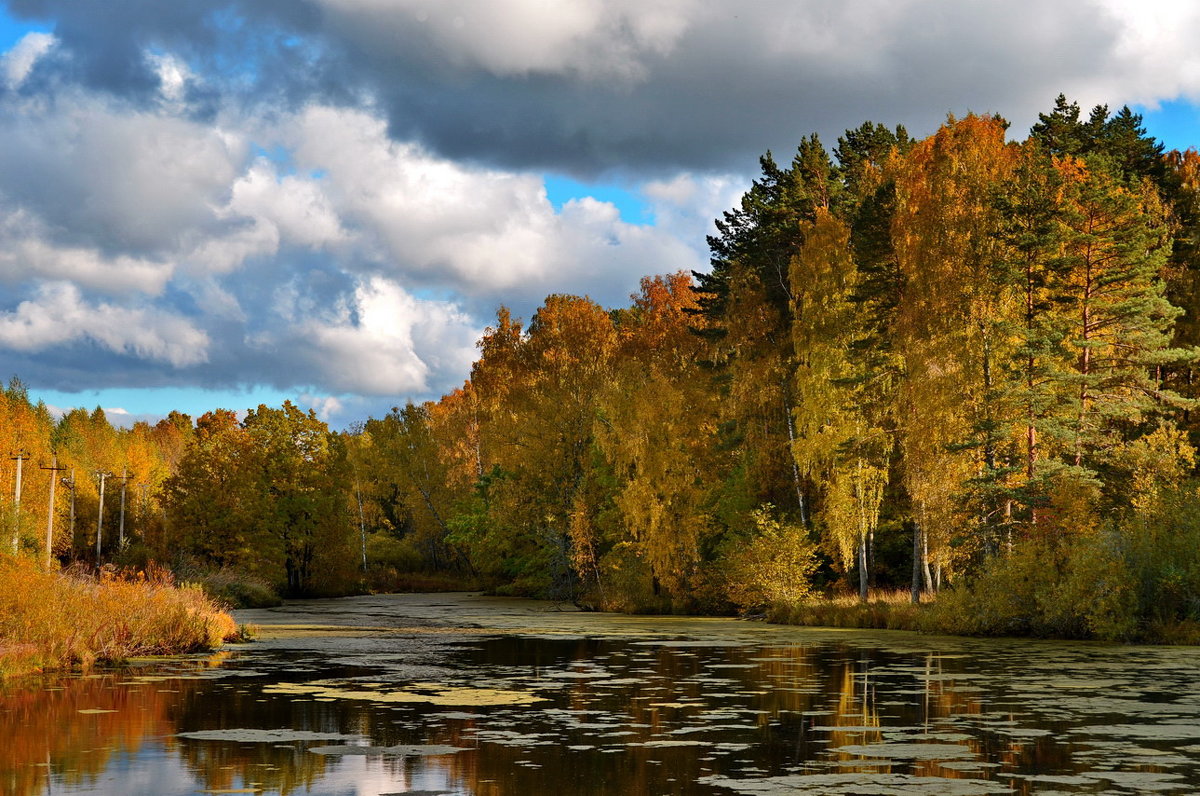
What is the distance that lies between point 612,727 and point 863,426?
28.3m

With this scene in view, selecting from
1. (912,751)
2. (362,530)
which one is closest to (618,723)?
(912,751)

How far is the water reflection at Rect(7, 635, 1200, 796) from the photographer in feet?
38.7

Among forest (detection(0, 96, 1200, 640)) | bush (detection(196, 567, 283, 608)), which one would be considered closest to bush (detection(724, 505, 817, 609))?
forest (detection(0, 96, 1200, 640))

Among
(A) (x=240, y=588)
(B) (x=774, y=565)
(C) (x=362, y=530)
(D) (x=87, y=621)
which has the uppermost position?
(C) (x=362, y=530)

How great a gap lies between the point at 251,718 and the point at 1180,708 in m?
13.8

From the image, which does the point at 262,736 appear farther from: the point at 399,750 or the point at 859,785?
the point at 859,785

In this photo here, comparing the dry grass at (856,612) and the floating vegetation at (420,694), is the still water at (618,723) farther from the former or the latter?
the dry grass at (856,612)

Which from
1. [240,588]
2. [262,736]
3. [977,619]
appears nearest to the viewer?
[262,736]

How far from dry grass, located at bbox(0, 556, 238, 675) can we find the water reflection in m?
1.49

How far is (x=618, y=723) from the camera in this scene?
1596 cm

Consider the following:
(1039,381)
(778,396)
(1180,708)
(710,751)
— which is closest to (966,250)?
(1039,381)

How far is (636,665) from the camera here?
2536 centimetres

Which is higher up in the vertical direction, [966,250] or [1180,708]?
[966,250]

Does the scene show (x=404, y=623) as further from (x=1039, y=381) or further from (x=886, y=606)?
(x=1039, y=381)
